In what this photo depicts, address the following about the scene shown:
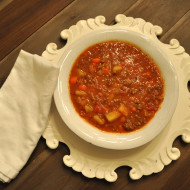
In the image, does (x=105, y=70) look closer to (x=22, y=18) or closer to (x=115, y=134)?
(x=115, y=134)

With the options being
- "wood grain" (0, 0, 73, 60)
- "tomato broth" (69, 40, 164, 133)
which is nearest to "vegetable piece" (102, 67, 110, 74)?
"tomato broth" (69, 40, 164, 133)

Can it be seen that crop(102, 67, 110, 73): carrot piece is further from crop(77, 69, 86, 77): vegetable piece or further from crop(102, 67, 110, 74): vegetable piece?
crop(77, 69, 86, 77): vegetable piece

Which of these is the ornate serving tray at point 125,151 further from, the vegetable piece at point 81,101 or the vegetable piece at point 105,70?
the vegetable piece at point 105,70

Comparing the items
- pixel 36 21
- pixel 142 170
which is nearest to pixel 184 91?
pixel 142 170

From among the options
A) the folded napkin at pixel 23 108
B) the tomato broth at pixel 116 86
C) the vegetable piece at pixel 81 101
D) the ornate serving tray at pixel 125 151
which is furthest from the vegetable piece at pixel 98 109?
the folded napkin at pixel 23 108

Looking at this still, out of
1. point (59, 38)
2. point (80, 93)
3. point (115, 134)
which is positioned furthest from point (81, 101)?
point (59, 38)

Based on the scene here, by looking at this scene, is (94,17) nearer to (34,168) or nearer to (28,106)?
(28,106)
